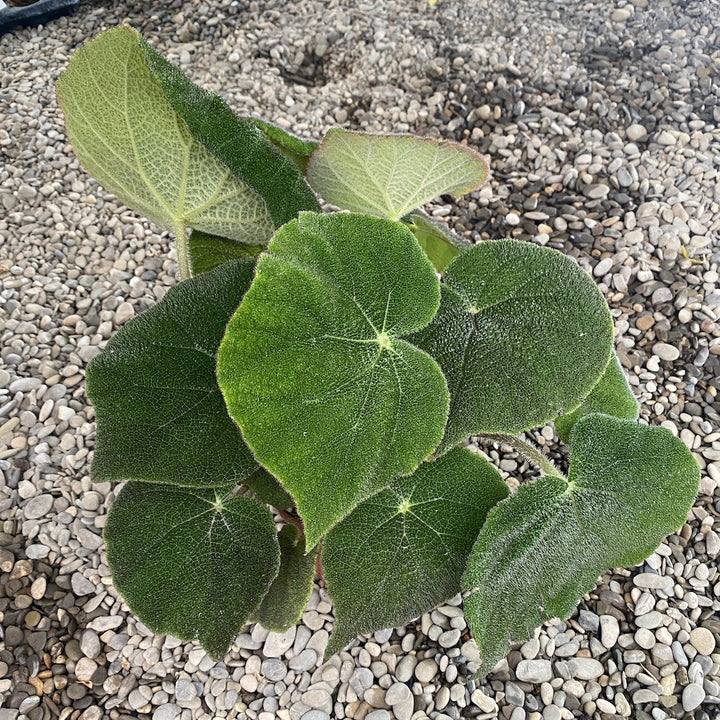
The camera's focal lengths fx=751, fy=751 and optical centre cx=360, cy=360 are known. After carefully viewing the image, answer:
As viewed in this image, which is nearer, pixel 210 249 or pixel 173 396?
pixel 173 396

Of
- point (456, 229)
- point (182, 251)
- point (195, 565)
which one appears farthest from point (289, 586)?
point (456, 229)

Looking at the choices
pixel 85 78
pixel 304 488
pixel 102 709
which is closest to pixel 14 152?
pixel 85 78

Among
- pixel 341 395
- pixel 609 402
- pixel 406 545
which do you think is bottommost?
pixel 406 545

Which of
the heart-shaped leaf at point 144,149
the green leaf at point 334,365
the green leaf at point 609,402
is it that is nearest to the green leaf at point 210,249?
the heart-shaped leaf at point 144,149

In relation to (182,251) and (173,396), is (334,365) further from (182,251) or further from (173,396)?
(182,251)

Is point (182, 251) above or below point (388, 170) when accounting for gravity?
below

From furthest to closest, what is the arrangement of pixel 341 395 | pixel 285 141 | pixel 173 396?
1. pixel 285 141
2. pixel 173 396
3. pixel 341 395

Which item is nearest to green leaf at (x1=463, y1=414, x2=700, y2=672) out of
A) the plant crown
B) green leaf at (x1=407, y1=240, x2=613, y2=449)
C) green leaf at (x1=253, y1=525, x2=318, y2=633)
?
the plant crown
